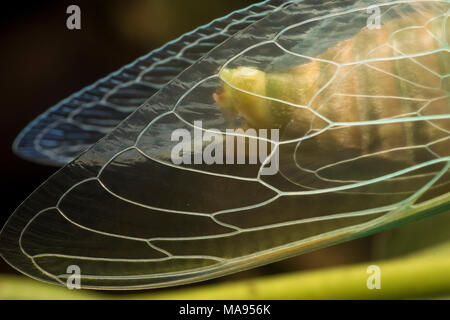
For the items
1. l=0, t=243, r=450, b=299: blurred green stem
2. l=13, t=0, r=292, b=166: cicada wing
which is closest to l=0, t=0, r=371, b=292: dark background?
l=13, t=0, r=292, b=166: cicada wing

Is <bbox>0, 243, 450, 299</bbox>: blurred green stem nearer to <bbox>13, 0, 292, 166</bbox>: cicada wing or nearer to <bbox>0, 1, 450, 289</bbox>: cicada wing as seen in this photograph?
<bbox>0, 1, 450, 289</bbox>: cicada wing

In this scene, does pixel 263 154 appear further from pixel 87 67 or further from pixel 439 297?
pixel 87 67

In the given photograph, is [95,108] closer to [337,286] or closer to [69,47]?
[69,47]

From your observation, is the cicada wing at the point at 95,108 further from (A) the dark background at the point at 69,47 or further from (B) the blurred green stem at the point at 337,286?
(B) the blurred green stem at the point at 337,286

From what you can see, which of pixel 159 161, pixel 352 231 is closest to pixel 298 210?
pixel 352 231

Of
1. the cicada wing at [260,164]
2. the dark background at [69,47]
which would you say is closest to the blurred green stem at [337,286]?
the cicada wing at [260,164]
